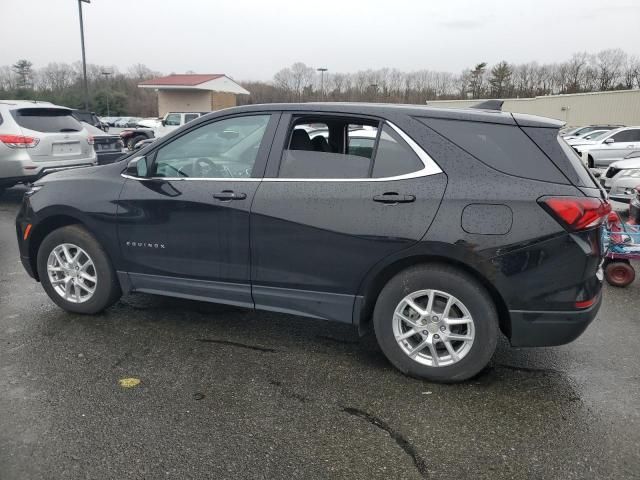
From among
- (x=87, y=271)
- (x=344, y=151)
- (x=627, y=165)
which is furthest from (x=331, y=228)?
(x=627, y=165)

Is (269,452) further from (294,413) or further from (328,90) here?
(328,90)

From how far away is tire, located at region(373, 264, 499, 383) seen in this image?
303 cm

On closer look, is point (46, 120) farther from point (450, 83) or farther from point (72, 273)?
point (450, 83)

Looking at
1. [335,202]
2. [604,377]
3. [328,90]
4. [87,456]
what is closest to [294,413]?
[87,456]

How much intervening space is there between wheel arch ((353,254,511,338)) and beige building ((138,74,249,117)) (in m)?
44.1

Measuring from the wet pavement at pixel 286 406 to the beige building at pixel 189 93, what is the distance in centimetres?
4358

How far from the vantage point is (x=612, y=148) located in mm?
17547

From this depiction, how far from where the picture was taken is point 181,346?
3721 millimetres

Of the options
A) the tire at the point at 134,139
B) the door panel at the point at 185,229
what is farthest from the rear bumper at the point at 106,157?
the tire at the point at 134,139

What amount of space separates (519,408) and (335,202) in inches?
64.1

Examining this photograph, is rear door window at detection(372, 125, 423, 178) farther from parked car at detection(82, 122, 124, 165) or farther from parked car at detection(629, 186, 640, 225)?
parked car at detection(82, 122, 124, 165)

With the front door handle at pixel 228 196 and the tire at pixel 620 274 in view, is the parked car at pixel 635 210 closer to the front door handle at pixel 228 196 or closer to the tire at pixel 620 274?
the tire at pixel 620 274

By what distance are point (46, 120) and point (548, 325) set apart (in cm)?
916

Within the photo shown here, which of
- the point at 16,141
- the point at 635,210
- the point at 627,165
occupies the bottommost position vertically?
the point at 635,210
